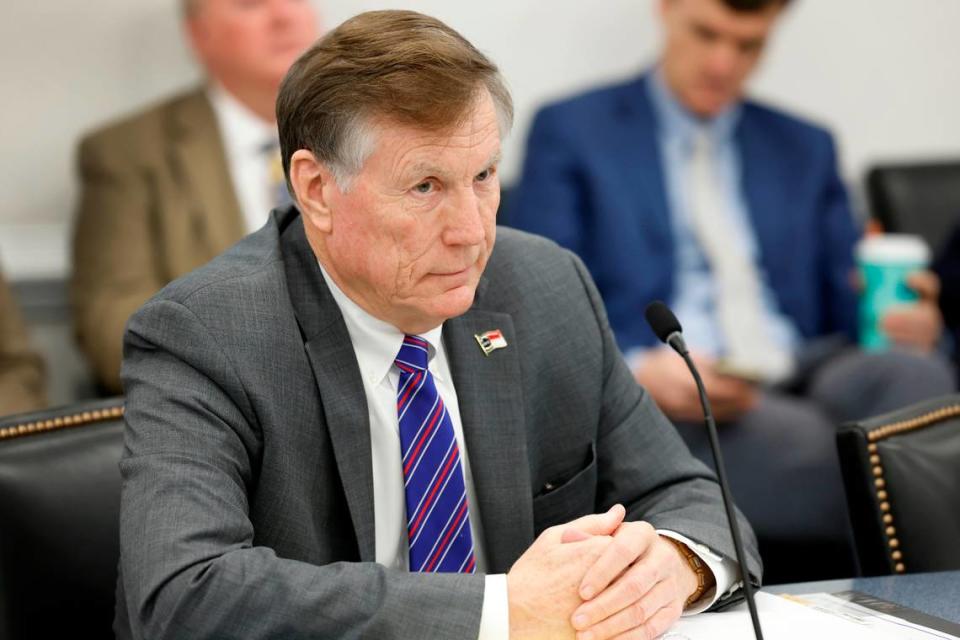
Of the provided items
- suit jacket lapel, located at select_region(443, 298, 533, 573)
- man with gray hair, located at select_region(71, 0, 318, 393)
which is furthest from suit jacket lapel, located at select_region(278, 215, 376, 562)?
man with gray hair, located at select_region(71, 0, 318, 393)

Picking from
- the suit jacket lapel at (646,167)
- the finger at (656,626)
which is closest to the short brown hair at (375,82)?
the finger at (656,626)

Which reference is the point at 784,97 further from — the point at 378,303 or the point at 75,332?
the point at 378,303

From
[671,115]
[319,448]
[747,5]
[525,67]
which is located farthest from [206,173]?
[319,448]

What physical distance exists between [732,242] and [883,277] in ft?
1.36

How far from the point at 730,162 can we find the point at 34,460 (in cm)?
248

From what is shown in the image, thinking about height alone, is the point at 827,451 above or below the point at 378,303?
below

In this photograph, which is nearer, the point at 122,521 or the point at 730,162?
the point at 122,521

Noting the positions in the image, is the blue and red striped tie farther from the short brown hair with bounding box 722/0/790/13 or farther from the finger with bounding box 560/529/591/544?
the short brown hair with bounding box 722/0/790/13

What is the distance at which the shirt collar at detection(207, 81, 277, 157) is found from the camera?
343 cm

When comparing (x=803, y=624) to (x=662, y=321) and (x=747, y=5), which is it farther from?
(x=747, y=5)

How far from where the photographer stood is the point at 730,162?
145 inches

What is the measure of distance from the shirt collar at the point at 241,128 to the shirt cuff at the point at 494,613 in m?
2.24

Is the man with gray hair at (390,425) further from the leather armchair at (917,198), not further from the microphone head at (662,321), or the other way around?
the leather armchair at (917,198)

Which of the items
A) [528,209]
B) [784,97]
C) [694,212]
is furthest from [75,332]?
[784,97]
